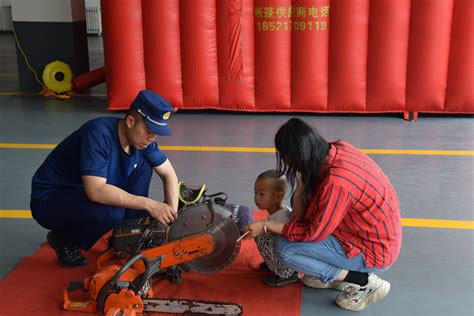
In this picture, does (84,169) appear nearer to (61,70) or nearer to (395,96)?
(395,96)

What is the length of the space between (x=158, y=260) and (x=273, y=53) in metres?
4.49

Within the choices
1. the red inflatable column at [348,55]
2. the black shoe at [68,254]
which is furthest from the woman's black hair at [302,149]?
the red inflatable column at [348,55]

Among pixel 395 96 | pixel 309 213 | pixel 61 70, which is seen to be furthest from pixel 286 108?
pixel 309 213

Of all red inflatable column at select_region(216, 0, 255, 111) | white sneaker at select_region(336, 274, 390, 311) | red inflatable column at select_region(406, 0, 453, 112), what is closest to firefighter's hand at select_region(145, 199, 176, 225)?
white sneaker at select_region(336, 274, 390, 311)

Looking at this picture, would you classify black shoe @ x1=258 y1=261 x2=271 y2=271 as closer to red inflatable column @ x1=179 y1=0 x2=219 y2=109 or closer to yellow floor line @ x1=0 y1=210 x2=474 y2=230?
yellow floor line @ x1=0 y1=210 x2=474 y2=230

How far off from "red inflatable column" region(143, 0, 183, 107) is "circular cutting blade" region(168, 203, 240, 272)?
4.21 m

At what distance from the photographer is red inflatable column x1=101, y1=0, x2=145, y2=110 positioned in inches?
283

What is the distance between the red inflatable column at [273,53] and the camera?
705 centimetres

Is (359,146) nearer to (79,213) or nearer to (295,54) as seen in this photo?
(295,54)

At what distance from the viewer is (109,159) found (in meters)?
3.47

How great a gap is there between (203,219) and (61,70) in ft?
21.6

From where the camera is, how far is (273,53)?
23.3 feet

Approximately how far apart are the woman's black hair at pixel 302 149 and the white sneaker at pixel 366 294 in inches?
28.3

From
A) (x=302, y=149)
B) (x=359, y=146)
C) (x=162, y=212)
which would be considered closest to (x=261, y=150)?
(x=359, y=146)
